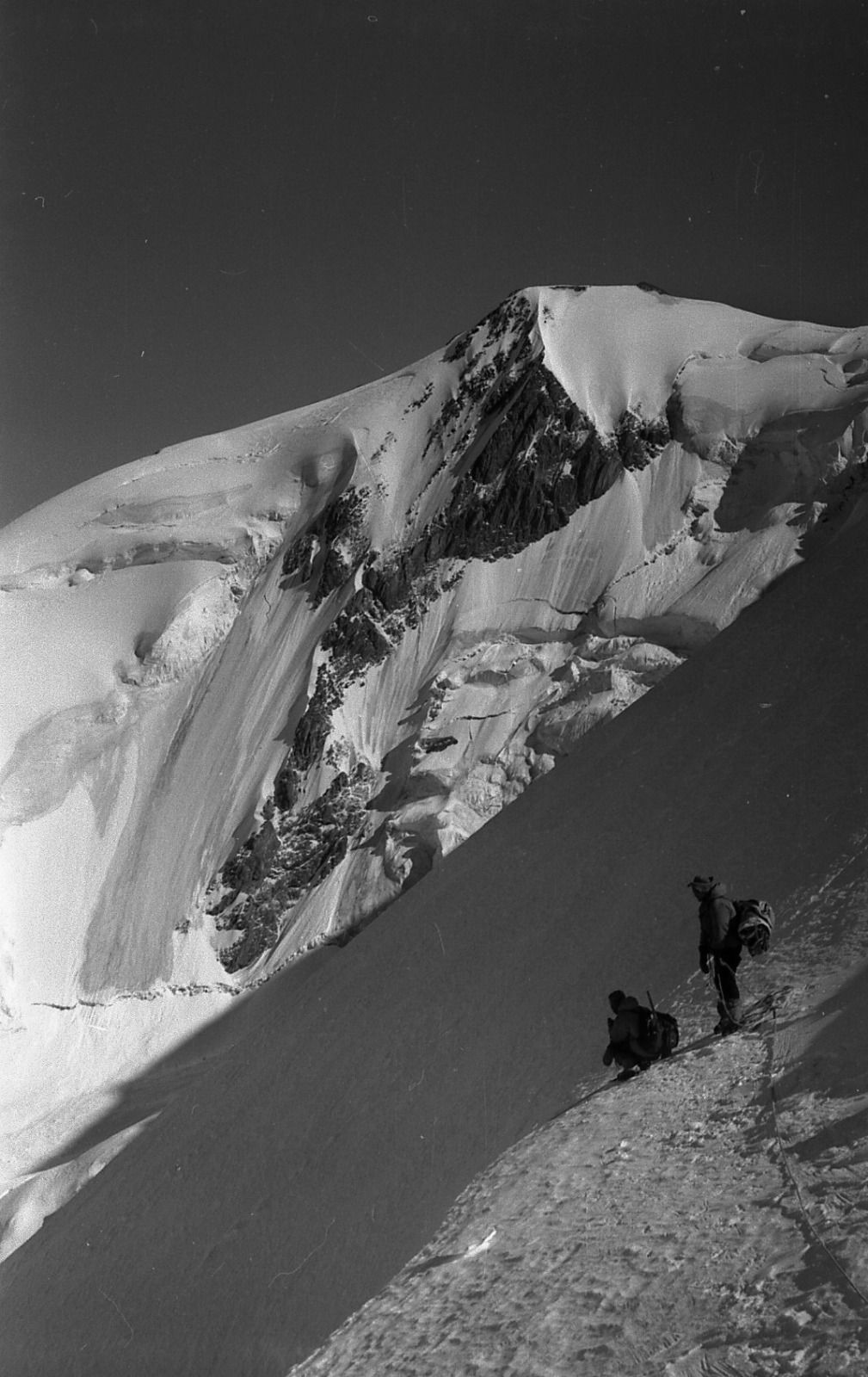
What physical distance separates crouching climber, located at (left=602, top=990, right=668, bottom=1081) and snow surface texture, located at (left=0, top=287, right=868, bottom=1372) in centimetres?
1019

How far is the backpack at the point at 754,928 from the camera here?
27.6 feet

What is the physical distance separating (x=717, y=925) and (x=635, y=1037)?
1.01 meters

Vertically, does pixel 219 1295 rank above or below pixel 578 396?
below

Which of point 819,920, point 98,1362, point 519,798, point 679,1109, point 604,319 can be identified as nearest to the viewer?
point 679,1109

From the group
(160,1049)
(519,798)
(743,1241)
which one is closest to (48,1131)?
(160,1049)

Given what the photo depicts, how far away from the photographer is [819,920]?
10711 mm

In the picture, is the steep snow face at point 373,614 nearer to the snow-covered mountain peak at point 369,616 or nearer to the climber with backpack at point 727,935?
the snow-covered mountain peak at point 369,616

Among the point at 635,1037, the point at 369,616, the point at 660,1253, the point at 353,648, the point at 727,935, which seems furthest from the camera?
the point at 369,616

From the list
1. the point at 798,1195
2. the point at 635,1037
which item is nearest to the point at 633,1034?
the point at 635,1037

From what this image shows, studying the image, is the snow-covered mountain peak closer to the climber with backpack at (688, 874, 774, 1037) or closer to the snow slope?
the snow slope

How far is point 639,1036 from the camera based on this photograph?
29.4ft

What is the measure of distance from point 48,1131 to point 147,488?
31163mm

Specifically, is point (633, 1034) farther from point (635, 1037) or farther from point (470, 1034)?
point (470, 1034)

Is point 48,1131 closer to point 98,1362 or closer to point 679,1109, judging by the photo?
Answer: point 98,1362
